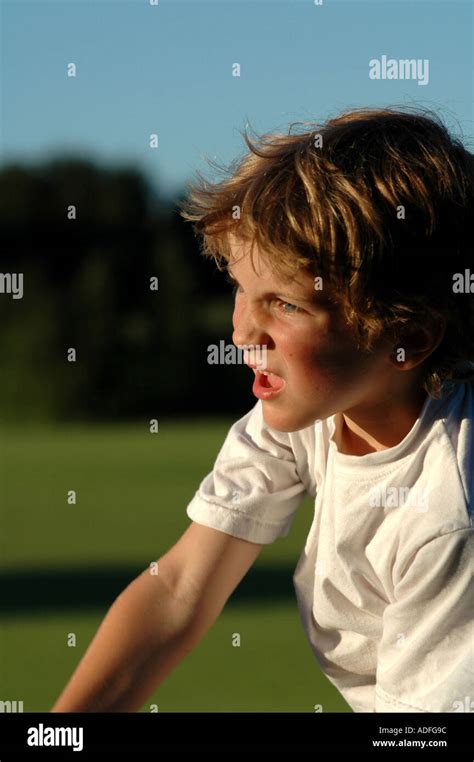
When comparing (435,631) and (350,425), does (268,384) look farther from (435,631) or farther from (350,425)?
(435,631)

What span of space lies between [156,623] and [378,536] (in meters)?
0.38

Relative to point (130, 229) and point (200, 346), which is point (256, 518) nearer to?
point (200, 346)

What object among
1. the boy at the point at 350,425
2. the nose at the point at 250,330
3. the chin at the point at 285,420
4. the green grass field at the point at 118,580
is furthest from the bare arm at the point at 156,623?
the green grass field at the point at 118,580

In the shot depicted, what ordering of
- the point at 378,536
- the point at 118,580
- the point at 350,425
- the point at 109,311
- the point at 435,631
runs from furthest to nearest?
the point at 109,311
the point at 118,580
the point at 350,425
the point at 378,536
the point at 435,631

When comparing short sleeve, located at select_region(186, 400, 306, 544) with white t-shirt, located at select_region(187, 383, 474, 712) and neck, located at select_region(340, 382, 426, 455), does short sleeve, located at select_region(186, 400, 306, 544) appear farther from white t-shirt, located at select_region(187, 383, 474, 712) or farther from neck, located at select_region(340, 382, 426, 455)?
neck, located at select_region(340, 382, 426, 455)

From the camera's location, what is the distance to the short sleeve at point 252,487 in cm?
215

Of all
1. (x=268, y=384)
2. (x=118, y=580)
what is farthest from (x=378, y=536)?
(x=118, y=580)

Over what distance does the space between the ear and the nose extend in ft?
0.83

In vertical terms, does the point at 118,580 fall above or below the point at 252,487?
below

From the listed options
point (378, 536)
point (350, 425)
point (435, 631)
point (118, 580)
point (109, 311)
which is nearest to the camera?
point (435, 631)

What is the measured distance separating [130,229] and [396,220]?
668 inches

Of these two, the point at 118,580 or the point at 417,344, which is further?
the point at 118,580

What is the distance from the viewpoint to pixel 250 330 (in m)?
2.01

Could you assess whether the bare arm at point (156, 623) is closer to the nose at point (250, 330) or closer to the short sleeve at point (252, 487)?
the short sleeve at point (252, 487)
